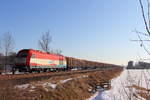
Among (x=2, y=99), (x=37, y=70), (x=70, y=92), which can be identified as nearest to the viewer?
(x=2, y=99)

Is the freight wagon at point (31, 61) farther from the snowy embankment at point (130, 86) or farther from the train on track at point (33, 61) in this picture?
the snowy embankment at point (130, 86)

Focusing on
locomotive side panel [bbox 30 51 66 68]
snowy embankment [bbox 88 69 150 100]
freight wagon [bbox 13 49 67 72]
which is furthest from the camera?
locomotive side panel [bbox 30 51 66 68]

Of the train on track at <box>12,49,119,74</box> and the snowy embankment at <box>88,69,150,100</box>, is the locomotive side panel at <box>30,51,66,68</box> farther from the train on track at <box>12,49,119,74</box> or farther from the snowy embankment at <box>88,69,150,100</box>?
the snowy embankment at <box>88,69,150,100</box>

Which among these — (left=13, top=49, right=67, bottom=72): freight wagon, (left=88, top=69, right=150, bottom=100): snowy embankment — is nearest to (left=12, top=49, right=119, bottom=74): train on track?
(left=13, top=49, right=67, bottom=72): freight wagon

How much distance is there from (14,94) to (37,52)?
16634 mm

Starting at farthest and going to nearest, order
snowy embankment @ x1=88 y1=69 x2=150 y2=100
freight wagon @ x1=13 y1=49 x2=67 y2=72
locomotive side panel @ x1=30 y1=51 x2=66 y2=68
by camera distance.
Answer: locomotive side panel @ x1=30 y1=51 x2=66 y2=68 < freight wagon @ x1=13 y1=49 x2=67 y2=72 < snowy embankment @ x1=88 y1=69 x2=150 y2=100

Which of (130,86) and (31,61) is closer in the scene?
(130,86)

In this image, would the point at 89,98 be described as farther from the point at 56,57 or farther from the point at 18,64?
the point at 56,57

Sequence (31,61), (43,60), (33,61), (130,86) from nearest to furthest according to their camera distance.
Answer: (130,86), (31,61), (33,61), (43,60)

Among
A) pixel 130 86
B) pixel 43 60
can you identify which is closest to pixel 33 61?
pixel 43 60

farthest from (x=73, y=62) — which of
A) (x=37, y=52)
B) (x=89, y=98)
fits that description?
(x=89, y=98)

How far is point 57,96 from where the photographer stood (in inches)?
551

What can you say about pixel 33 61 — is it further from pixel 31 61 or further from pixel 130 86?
pixel 130 86

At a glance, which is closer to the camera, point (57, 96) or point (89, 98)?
point (57, 96)
